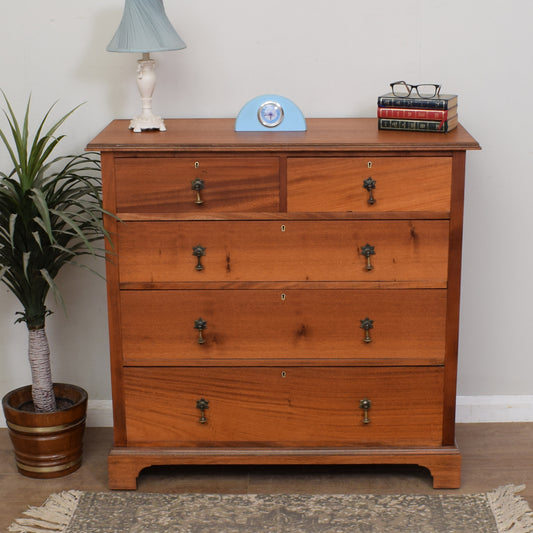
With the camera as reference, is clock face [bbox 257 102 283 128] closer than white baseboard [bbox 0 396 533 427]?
Yes

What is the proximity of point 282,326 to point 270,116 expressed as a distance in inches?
25.0

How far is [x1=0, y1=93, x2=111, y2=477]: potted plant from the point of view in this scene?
250 centimetres

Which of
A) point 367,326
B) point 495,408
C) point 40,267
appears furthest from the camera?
point 495,408

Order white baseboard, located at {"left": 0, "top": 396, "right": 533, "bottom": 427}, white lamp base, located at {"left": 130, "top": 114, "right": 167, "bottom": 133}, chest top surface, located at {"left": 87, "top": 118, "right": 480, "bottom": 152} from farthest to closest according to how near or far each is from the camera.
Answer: white baseboard, located at {"left": 0, "top": 396, "right": 533, "bottom": 427}, white lamp base, located at {"left": 130, "top": 114, "right": 167, "bottom": 133}, chest top surface, located at {"left": 87, "top": 118, "right": 480, "bottom": 152}

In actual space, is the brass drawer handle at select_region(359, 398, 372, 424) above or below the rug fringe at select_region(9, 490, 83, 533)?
above

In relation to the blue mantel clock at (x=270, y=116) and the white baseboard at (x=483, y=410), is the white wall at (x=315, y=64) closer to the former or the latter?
the blue mantel clock at (x=270, y=116)

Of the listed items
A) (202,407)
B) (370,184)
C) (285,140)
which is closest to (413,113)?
(370,184)

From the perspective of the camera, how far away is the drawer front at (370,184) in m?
2.41

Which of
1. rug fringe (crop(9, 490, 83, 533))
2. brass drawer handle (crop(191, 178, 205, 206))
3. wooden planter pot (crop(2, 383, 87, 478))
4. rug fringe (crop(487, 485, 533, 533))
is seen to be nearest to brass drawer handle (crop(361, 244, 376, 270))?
brass drawer handle (crop(191, 178, 205, 206))

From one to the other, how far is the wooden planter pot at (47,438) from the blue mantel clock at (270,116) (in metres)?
1.05

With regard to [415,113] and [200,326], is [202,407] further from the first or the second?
[415,113]

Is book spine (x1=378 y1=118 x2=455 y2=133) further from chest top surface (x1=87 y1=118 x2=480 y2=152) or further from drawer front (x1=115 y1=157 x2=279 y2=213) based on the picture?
drawer front (x1=115 y1=157 x2=279 y2=213)

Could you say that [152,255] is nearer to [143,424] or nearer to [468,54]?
[143,424]

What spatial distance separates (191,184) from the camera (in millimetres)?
2438
